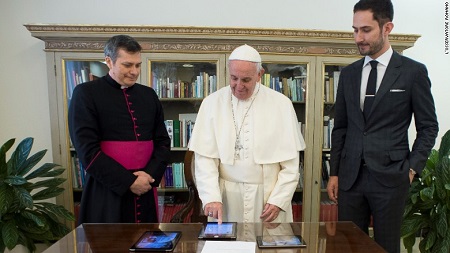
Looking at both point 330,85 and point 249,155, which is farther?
point 330,85

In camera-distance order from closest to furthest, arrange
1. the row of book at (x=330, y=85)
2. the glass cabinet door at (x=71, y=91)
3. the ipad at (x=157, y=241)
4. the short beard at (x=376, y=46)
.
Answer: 1. the ipad at (x=157, y=241)
2. the short beard at (x=376, y=46)
3. the glass cabinet door at (x=71, y=91)
4. the row of book at (x=330, y=85)

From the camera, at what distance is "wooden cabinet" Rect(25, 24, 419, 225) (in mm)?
2707

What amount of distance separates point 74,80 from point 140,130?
1.40m

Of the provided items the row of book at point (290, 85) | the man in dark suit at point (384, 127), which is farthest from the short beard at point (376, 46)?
the row of book at point (290, 85)

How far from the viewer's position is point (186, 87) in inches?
120

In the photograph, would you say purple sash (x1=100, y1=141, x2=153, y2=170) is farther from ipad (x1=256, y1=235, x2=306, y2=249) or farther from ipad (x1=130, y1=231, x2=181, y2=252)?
ipad (x1=256, y1=235, x2=306, y2=249)

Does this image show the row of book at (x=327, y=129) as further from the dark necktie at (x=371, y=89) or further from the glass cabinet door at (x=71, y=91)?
the glass cabinet door at (x=71, y=91)

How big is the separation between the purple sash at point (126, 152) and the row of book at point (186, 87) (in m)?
1.26

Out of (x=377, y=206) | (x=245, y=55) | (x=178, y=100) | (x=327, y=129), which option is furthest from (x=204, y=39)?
(x=377, y=206)

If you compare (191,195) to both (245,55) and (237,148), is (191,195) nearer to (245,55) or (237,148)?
(237,148)

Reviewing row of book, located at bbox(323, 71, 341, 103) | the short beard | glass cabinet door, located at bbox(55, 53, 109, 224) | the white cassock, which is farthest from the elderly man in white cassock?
glass cabinet door, located at bbox(55, 53, 109, 224)

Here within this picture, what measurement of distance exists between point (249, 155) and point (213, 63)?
1314 millimetres

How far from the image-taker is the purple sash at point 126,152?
69.8 inches

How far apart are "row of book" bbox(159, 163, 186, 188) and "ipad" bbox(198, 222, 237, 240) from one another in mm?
1727
